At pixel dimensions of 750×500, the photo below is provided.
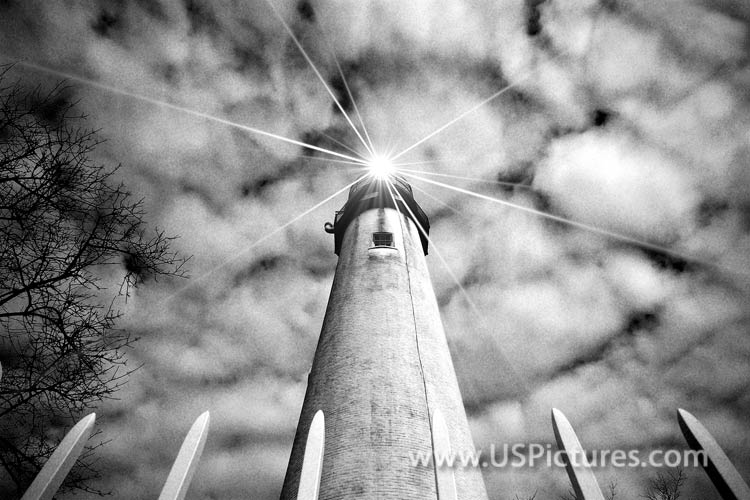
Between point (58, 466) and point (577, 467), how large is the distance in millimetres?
2445

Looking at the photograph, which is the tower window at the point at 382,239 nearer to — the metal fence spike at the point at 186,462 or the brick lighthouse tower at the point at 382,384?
the brick lighthouse tower at the point at 382,384

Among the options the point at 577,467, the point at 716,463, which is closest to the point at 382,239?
the point at 577,467

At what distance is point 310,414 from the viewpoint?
806 centimetres

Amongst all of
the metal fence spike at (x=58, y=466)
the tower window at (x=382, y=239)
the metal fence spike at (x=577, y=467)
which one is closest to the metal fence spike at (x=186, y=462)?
the metal fence spike at (x=58, y=466)

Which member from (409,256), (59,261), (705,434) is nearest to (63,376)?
(59,261)

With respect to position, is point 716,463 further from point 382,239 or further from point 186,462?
point 382,239

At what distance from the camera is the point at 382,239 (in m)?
12.3

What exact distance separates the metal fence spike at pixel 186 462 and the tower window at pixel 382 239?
32.8 feet

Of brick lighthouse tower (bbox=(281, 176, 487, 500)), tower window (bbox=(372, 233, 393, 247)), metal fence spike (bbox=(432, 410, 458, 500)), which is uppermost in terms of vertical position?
tower window (bbox=(372, 233, 393, 247))

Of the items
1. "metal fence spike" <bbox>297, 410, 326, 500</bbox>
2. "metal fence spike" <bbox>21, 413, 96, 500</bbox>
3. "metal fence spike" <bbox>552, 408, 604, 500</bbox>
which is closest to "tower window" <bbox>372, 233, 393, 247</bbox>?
"metal fence spike" <bbox>552, 408, 604, 500</bbox>

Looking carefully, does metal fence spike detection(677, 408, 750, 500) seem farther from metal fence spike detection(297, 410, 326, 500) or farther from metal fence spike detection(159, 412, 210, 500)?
metal fence spike detection(159, 412, 210, 500)

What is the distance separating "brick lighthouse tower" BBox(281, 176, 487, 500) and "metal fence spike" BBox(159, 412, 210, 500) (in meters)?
4.76

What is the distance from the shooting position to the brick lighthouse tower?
21.6ft

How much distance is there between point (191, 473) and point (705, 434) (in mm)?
2446
